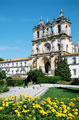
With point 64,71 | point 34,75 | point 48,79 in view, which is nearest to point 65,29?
point 64,71

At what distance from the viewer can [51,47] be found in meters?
44.4

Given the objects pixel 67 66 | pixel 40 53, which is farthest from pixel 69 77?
pixel 40 53

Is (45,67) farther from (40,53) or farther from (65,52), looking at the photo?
(65,52)

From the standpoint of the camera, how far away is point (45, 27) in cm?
4825

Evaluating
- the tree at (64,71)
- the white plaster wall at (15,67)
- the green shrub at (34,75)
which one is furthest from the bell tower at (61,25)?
the green shrub at (34,75)

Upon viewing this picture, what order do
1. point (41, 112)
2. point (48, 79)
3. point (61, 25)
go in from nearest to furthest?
point (41, 112)
point (48, 79)
point (61, 25)

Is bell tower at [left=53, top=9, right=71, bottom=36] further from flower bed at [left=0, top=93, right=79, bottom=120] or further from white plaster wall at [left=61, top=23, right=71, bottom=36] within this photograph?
flower bed at [left=0, top=93, right=79, bottom=120]

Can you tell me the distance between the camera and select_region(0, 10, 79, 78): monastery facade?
1562 inches

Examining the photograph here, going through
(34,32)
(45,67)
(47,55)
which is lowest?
(45,67)

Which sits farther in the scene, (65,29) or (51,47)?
(51,47)

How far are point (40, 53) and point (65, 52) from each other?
10265 millimetres

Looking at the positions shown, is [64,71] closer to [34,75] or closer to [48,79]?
[48,79]

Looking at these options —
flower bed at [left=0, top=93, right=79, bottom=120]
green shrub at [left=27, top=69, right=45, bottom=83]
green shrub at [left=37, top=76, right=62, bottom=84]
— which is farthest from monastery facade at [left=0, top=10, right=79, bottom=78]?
flower bed at [left=0, top=93, right=79, bottom=120]

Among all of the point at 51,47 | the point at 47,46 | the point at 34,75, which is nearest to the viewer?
the point at 34,75
